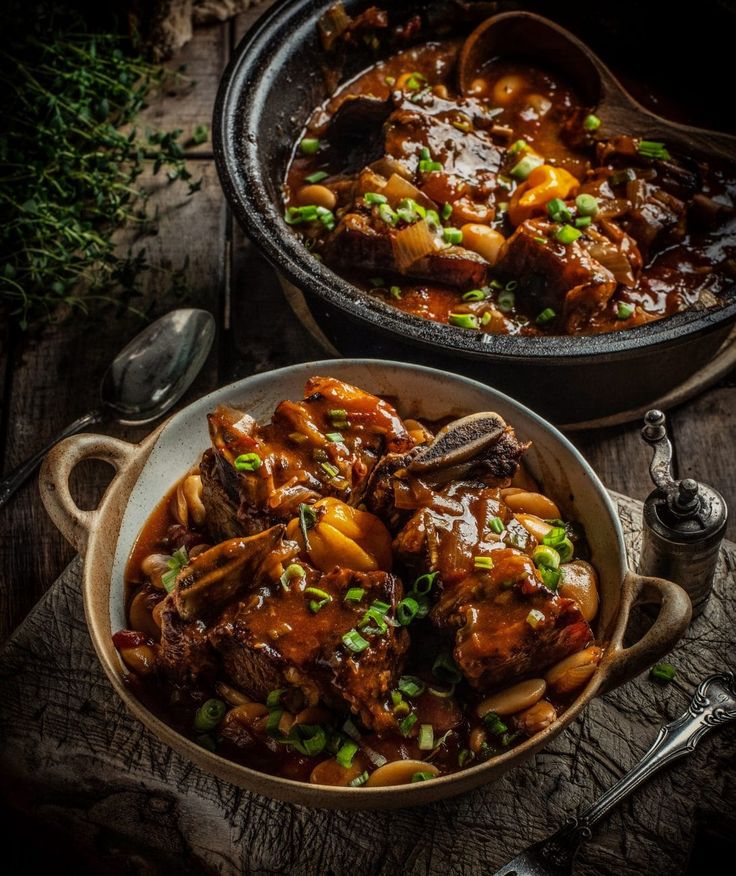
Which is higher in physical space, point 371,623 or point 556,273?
point 556,273

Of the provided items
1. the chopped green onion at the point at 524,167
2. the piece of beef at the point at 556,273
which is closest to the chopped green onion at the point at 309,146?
the chopped green onion at the point at 524,167

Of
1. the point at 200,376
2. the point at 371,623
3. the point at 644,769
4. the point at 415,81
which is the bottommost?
the point at 644,769

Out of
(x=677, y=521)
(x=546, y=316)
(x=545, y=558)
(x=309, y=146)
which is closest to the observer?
(x=545, y=558)

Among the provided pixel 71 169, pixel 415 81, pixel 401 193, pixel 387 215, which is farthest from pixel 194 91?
pixel 387 215

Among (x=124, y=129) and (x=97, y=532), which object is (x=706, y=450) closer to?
(x=97, y=532)

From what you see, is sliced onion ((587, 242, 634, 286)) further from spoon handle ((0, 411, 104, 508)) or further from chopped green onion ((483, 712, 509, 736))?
spoon handle ((0, 411, 104, 508))

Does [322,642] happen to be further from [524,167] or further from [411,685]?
[524,167]
